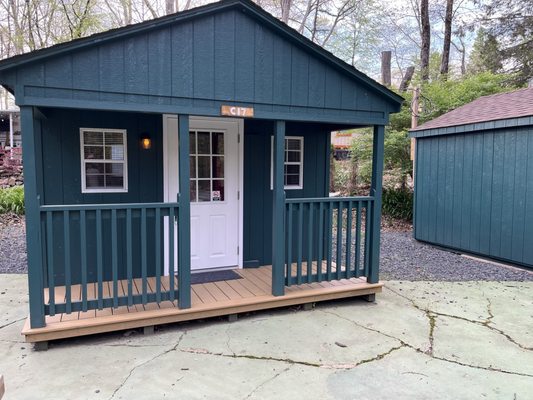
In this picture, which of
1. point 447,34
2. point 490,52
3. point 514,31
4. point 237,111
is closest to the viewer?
point 237,111

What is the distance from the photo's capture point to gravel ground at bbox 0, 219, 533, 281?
5.28m

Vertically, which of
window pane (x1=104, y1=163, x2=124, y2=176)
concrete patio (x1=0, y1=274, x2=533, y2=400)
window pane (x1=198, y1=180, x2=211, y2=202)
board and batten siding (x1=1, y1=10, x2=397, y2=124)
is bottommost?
concrete patio (x1=0, y1=274, x2=533, y2=400)

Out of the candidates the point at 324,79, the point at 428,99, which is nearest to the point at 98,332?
the point at 324,79

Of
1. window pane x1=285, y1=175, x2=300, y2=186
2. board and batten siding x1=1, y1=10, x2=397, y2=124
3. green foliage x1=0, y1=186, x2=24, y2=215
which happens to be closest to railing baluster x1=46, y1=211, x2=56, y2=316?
board and batten siding x1=1, y1=10, x2=397, y2=124

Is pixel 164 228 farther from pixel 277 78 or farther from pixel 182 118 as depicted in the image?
pixel 277 78

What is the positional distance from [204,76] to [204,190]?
1.54 m

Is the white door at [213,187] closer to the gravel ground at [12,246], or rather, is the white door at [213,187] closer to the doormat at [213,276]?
the doormat at [213,276]

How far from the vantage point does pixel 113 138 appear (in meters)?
4.15

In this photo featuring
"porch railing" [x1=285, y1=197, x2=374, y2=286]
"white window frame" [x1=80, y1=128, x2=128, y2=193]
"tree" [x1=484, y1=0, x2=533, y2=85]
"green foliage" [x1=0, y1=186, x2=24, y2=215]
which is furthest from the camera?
"tree" [x1=484, y1=0, x2=533, y2=85]

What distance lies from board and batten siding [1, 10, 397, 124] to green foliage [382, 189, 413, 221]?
17.9ft

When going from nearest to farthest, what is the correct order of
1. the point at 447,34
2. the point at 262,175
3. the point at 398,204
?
the point at 262,175, the point at 398,204, the point at 447,34

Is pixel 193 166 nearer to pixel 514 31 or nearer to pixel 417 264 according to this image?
pixel 417 264

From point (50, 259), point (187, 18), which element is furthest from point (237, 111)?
point (50, 259)

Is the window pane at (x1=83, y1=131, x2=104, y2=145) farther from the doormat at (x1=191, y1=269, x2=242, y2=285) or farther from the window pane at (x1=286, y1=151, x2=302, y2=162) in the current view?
the window pane at (x1=286, y1=151, x2=302, y2=162)
